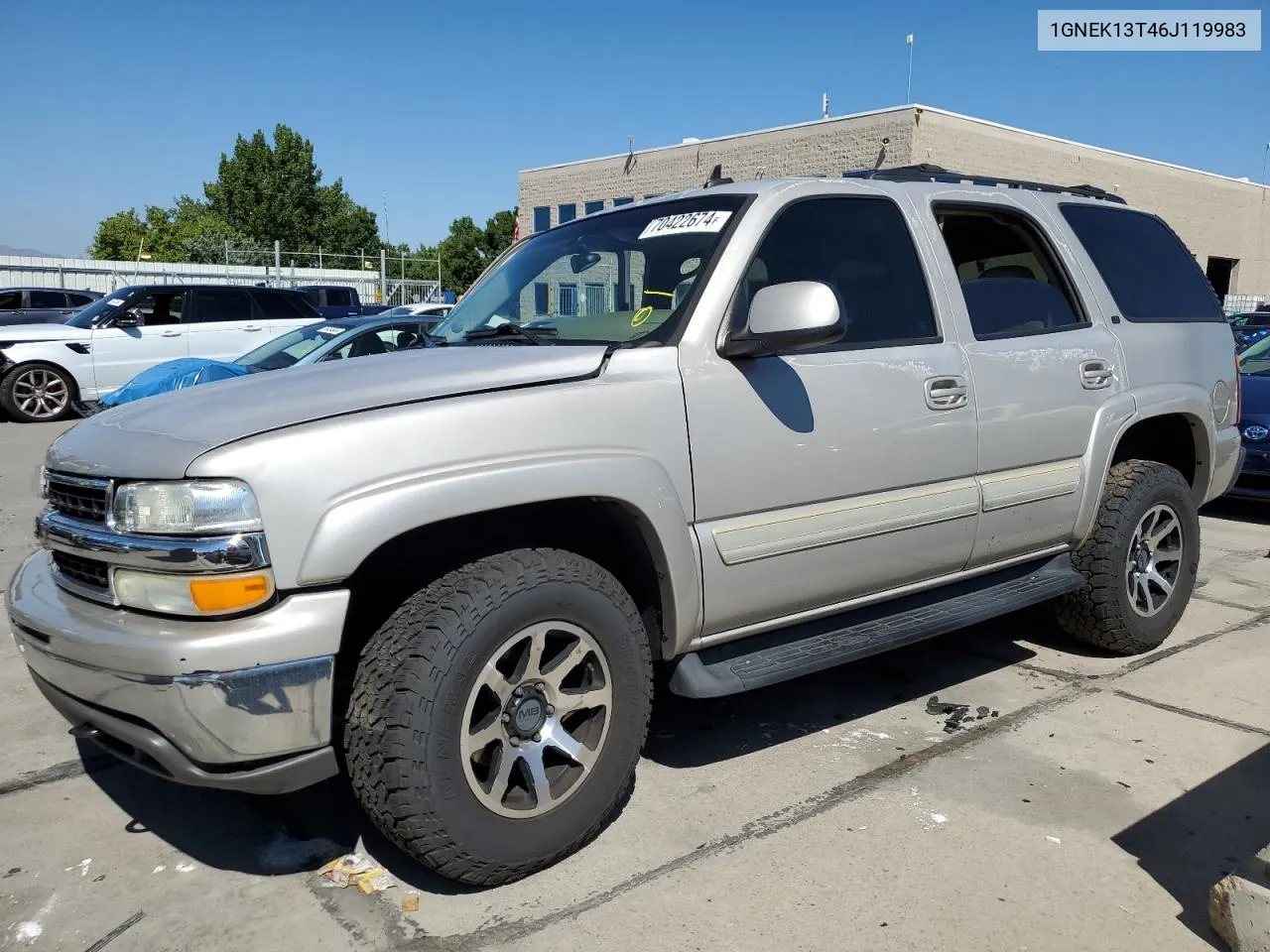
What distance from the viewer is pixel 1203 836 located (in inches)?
121

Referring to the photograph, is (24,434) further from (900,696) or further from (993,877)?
(993,877)

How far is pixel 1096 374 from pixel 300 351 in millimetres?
6710

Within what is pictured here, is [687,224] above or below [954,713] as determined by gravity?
above

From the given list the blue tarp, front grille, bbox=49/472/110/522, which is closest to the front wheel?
the blue tarp

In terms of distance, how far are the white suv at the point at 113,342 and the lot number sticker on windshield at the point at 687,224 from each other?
1179 centimetres

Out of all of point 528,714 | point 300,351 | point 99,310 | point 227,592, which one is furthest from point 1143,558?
point 99,310

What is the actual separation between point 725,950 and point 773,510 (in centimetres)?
126

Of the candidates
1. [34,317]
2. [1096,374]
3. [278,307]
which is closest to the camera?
[1096,374]

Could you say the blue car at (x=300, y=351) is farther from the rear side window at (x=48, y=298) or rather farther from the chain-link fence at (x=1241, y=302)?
the chain-link fence at (x=1241, y=302)

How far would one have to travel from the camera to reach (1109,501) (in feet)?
14.3

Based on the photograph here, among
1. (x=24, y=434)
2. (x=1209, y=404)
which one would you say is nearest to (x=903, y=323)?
(x=1209, y=404)

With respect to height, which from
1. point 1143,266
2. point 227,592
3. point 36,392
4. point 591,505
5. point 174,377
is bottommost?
point 227,592

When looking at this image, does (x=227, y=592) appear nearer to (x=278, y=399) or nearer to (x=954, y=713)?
(x=278, y=399)

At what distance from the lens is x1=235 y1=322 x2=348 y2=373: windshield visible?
8516mm
